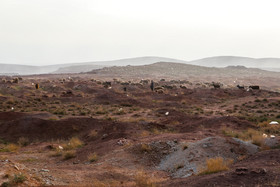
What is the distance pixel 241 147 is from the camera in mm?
11242

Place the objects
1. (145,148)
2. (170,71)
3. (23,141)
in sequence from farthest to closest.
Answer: (170,71) < (23,141) < (145,148)

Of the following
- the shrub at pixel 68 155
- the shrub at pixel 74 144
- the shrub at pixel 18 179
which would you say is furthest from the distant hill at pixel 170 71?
the shrub at pixel 18 179

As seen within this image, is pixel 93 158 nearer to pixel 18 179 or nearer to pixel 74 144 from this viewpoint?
pixel 74 144

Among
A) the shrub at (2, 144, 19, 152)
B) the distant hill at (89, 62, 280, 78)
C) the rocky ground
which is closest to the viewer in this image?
the rocky ground

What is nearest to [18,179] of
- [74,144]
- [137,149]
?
[137,149]

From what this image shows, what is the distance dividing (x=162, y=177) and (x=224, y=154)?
3037 millimetres

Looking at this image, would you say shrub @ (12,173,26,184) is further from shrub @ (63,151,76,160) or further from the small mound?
shrub @ (63,151,76,160)

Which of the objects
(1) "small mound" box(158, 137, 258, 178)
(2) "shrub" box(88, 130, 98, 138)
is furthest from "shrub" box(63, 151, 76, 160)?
(1) "small mound" box(158, 137, 258, 178)

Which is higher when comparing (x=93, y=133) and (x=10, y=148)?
(x=93, y=133)

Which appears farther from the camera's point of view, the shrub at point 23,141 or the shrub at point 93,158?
the shrub at point 23,141

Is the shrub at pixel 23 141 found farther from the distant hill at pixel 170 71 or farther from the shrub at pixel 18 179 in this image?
the distant hill at pixel 170 71

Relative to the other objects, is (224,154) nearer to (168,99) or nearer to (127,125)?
(127,125)

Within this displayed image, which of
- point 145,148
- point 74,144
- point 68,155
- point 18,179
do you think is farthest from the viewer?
point 74,144

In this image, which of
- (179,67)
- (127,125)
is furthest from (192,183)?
(179,67)
